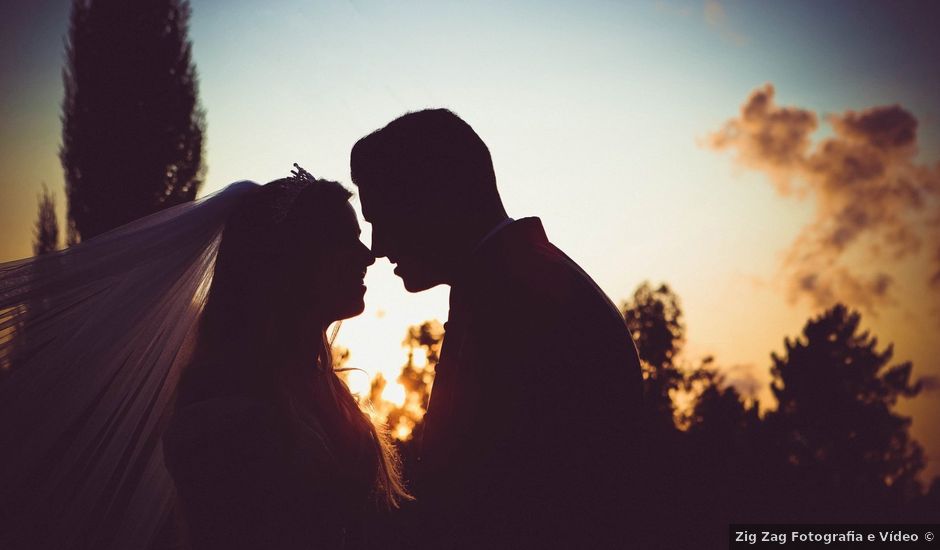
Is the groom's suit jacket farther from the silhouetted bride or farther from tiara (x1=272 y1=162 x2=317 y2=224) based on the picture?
tiara (x1=272 y1=162 x2=317 y2=224)

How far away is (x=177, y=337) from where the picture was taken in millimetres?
3150

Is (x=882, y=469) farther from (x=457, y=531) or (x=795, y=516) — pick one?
(x=457, y=531)

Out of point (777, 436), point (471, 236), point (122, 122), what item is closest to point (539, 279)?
point (471, 236)

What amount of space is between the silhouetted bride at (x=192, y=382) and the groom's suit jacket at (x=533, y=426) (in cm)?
87

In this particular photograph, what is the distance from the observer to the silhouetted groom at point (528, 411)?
2.21 meters

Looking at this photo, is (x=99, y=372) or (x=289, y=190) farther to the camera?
(x=289, y=190)

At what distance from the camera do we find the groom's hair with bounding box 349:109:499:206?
284cm

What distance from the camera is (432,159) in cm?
284

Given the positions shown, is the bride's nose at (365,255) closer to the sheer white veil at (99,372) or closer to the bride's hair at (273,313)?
the bride's hair at (273,313)

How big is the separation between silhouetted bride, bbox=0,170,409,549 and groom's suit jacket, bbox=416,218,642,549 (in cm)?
87

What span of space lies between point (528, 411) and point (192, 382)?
181cm

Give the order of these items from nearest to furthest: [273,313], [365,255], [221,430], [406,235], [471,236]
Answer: [221,430] < [471,236] < [406,235] < [273,313] < [365,255]

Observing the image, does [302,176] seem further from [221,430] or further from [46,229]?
[46,229]

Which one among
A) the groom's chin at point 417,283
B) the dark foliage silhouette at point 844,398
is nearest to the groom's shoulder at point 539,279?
the groom's chin at point 417,283
